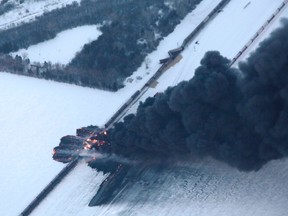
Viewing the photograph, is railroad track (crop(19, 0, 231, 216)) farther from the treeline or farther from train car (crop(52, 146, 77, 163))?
the treeline

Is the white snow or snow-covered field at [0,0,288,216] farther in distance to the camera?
the white snow

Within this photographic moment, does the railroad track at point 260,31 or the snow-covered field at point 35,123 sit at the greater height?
the snow-covered field at point 35,123

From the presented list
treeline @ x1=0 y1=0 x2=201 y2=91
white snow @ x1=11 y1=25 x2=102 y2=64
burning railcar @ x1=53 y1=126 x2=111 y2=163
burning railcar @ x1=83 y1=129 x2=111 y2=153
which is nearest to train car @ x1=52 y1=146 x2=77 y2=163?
burning railcar @ x1=53 y1=126 x2=111 y2=163

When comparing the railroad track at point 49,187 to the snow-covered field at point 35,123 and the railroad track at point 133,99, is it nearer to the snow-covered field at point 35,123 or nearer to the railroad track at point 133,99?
the railroad track at point 133,99

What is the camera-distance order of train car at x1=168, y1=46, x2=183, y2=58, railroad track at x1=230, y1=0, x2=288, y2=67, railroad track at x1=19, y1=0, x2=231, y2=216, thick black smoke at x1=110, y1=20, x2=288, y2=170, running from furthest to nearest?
train car at x1=168, y1=46, x2=183, y2=58 → railroad track at x1=230, y1=0, x2=288, y2=67 → railroad track at x1=19, y1=0, x2=231, y2=216 → thick black smoke at x1=110, y1=20, x2=288, y2=170

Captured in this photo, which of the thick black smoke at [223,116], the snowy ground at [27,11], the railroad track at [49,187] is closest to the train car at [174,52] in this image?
the thick black smoke at [223,116]

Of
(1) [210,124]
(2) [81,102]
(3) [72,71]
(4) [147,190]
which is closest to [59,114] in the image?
(2) [81,102]
